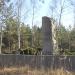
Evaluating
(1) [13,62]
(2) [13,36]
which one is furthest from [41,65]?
(2) [13,36]

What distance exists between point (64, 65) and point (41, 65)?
1663mm

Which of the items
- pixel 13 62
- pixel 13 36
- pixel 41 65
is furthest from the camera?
pixel 13 36

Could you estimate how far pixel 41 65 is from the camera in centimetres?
1923

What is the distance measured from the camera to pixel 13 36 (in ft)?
197

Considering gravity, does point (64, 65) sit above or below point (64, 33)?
below

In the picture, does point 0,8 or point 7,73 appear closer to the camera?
point 7,73

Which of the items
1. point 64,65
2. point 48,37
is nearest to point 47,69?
point 64,65

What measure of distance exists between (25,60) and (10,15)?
3225 millimetres

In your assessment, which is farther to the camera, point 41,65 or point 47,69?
point 41,65

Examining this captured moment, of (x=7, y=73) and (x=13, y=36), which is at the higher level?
(x=13, y=36)

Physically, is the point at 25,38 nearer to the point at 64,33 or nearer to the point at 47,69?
the point at 64,33

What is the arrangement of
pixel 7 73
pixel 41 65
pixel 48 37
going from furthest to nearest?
pixel 48 37 → pixel 41 65 → pixel 7 73

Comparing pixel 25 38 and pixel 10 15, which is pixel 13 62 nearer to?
pixel 10 15

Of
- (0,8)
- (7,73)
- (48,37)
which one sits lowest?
(7,73)
